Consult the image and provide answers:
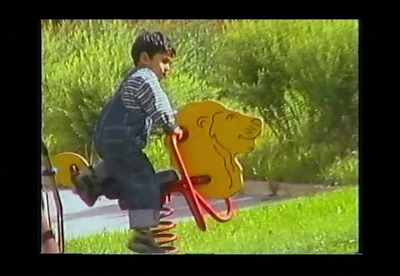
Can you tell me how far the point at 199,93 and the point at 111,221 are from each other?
61cm

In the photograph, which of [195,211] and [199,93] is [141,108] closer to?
[199,93]

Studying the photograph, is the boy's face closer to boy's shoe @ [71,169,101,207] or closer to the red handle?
the red handle

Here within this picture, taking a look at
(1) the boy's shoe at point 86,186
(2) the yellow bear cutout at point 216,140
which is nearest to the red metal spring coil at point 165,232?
(2) the yellow bear cutout at point 216,140

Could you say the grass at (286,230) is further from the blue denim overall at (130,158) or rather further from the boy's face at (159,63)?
the boy's face at (159,63)

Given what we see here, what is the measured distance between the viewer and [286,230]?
2.89 m

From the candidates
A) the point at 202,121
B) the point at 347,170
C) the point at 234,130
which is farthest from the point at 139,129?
the point at 347,170

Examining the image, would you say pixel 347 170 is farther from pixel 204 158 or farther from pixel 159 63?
pixel 159 63

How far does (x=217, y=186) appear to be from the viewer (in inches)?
114

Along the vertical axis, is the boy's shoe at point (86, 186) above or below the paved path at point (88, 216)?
above

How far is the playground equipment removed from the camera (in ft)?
9.47

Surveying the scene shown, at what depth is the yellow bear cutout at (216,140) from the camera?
2.89 meters

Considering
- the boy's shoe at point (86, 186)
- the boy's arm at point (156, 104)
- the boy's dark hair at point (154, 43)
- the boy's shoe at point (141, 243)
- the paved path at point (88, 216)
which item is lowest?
the boy's shoe at point (141, 243)

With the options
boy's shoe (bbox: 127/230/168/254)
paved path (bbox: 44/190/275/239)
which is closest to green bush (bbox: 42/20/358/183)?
→ paved path (bbox: 44/190/275/239)
